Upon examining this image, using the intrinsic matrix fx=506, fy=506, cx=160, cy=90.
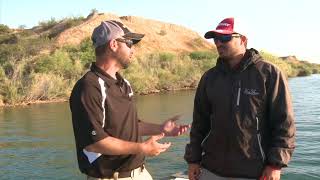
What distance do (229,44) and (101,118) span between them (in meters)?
1.30

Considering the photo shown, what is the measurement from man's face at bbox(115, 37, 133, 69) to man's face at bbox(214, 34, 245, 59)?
77 centimetres

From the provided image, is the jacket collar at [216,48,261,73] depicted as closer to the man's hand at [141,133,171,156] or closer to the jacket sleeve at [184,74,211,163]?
the jacket sleeve at [184,74,211,163]

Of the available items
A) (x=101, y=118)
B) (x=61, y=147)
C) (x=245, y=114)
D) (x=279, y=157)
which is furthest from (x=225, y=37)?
(x=61, y=147)

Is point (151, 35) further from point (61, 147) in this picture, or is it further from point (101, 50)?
point (101, 50)

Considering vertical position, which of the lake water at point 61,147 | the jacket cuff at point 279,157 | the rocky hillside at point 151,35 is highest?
the jacket cuff at point 279,157

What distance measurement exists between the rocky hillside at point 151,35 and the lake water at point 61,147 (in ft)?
141

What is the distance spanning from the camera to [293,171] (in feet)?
36.9

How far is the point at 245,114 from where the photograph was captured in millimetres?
4117

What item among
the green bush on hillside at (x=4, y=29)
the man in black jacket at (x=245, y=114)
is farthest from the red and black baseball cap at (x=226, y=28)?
the green bush on hillside at (x=4, y=29)

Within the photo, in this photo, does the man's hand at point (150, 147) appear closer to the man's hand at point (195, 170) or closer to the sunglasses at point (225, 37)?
the man's hand at point (195, 170)

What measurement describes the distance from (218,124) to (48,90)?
29643 millimetres

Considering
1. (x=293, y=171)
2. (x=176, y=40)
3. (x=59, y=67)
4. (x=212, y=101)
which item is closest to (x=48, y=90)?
(x=59, y=67)

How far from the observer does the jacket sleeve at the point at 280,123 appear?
3996mm

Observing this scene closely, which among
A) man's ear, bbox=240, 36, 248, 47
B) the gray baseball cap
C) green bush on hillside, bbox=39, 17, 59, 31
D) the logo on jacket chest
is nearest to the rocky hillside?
green bush on hillside, bbox=39, 17, 59, 31
